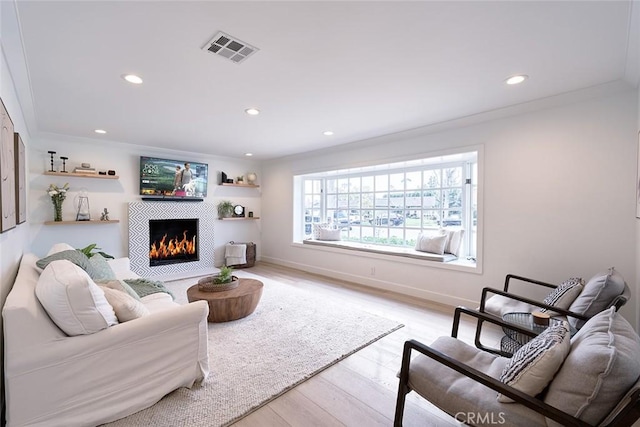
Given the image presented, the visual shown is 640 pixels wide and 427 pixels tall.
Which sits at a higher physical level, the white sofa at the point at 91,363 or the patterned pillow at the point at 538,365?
the patterned pillow at the point at 538,365

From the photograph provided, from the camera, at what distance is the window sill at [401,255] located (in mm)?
3486

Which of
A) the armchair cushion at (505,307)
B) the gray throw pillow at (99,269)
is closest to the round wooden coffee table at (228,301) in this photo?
the gray throw pillow at (99,269)

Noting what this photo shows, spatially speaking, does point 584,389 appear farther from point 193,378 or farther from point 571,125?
point 571,125

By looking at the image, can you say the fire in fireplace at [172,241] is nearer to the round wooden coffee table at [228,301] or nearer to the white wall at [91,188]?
the white wall at [91,188]

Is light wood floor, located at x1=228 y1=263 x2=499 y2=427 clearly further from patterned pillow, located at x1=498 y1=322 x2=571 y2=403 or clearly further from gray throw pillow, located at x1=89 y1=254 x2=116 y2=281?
gray throw pillow, located at x1=89 y1=254 x2=116 y2=281

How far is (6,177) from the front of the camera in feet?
5.69

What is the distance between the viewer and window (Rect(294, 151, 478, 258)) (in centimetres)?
392

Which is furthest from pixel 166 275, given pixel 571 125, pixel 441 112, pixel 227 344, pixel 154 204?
pixel 571 125

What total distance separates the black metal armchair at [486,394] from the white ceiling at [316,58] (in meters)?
1.70

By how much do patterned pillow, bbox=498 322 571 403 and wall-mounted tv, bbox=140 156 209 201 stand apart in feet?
17.6

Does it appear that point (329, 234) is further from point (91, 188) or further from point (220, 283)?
point (91, 188)

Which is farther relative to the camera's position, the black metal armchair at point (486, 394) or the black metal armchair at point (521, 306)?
the black metal armchair at point (521, 306)

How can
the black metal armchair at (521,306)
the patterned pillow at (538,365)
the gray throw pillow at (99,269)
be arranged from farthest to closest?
the gray throw pillow at (99,269) → the black metal armchair at (521,306) → the patterned pillow at (538,365)

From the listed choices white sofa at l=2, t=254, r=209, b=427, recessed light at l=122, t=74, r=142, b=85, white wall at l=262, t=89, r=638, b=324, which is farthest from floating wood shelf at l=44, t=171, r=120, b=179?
white wall at l=262, t=89, r=638, b=324
